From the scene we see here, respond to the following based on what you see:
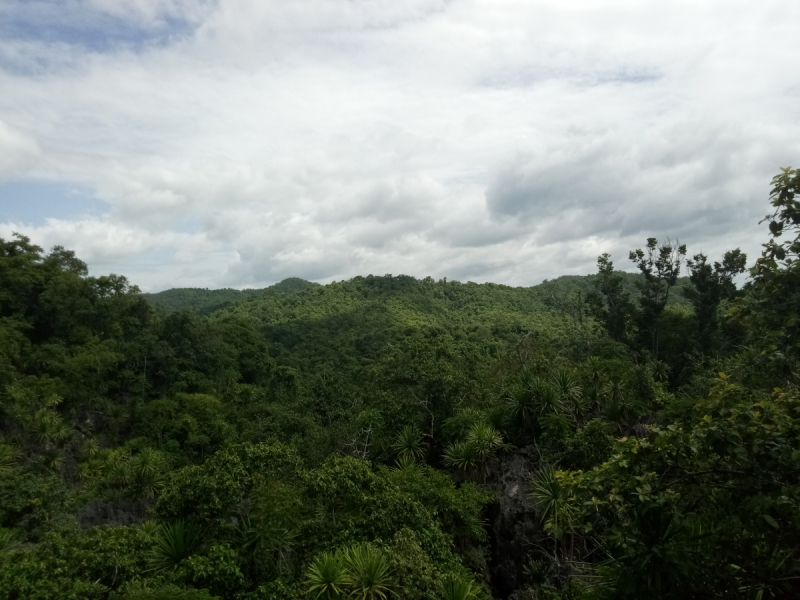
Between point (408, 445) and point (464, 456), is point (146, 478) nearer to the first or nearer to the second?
point (408, 445)

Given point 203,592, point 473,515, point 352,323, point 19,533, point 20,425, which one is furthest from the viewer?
point 352,323

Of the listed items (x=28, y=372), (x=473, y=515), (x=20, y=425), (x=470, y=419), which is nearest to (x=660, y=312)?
(x=470, y=419)

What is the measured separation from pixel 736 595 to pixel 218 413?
22667 mm

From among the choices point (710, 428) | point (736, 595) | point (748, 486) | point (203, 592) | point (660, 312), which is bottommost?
point (203, 592)

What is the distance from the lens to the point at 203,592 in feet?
18.8

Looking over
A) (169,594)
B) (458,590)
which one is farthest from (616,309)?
(169,594)

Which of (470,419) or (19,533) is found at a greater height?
(470,419)

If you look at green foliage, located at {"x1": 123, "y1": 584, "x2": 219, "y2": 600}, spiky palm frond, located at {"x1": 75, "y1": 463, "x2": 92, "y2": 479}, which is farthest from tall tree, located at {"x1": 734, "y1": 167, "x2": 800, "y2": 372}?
spiky palm frond, located at {"x1": 75, "y1": 463, "x2": 92, "y2": 479}

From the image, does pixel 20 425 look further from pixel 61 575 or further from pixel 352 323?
pixel 352 323

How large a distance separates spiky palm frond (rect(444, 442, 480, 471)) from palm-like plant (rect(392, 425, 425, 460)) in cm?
109

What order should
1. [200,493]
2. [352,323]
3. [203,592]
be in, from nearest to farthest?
[203,592], [200,493], [352,323]

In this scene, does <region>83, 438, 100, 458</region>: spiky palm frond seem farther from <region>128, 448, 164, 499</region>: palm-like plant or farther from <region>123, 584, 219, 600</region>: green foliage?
<region>123, 584, 219, 600</region>: green foliage

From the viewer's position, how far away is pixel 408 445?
12719mm

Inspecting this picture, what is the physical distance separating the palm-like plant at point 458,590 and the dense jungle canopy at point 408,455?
27 mm
